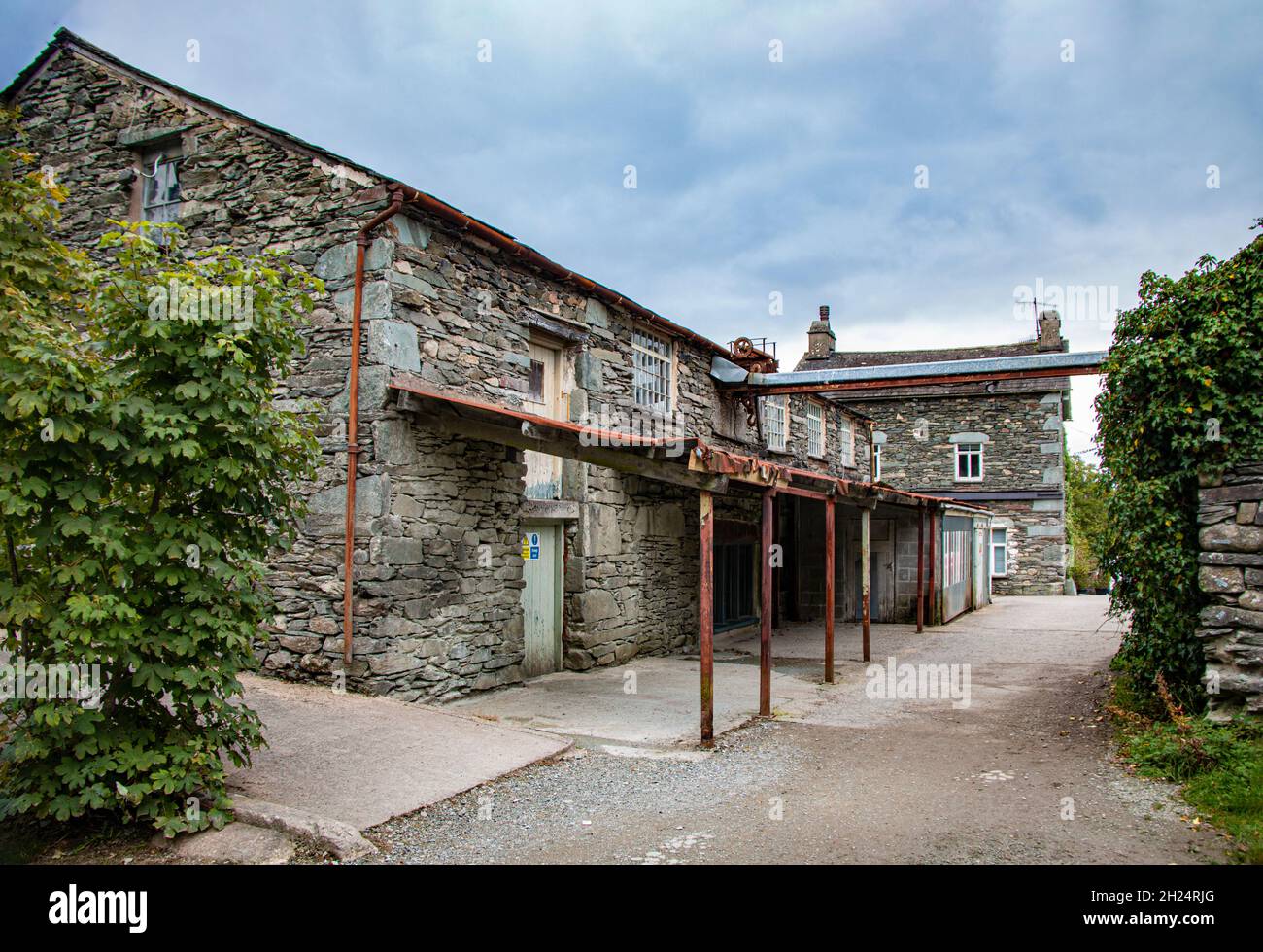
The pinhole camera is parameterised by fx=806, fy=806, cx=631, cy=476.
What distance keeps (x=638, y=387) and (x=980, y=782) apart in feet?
23.2

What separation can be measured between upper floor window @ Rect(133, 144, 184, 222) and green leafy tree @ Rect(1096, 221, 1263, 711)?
9346 millimetres

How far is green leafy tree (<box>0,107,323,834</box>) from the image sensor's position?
392cm

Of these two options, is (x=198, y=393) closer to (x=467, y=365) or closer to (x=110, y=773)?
(x=110, y=773)

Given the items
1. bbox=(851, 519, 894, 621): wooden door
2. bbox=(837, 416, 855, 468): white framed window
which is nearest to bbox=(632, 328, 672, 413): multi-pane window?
bbox=(851, 519, 894, 621): wooden door

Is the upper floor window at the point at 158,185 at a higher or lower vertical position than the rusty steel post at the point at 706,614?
higher

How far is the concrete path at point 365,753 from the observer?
488 cm

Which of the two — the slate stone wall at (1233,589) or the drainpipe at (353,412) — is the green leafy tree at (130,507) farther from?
the slate stone wall at (1233,589)

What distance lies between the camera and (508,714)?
7434 mm

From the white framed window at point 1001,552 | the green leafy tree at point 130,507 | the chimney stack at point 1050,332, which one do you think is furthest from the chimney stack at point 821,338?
the green leafy tree at point 130,507

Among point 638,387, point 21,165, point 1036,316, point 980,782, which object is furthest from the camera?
point 1036,316

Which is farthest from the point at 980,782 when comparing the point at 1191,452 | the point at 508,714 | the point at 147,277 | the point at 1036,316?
the point at 1036,316

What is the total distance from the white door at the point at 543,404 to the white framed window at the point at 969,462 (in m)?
17.5

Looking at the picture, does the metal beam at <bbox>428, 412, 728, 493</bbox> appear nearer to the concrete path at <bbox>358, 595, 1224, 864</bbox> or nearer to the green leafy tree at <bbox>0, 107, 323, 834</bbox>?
the concrete path at <bbox>358, 595, 1224, 864</bbox>

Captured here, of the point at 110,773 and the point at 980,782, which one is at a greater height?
the point at 110,773
